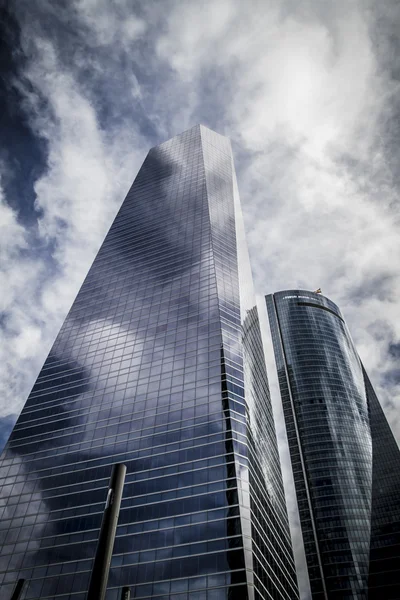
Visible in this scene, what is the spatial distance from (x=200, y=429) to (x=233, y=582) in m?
22.8

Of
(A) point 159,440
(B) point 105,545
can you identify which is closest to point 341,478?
A: (A) point 159,440

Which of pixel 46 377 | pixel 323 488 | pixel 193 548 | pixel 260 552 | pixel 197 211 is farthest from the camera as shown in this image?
pixel 323 488

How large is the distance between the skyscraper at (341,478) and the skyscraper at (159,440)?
Result: 57.6 meters

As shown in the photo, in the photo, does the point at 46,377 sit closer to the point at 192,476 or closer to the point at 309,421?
the point at 192,476

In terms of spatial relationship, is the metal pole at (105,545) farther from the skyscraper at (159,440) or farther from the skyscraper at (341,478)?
the skyscraper at (341,478)

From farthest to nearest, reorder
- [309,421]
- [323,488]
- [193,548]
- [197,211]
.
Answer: [309,421]
[323,488]
[197,211]
[193,548]

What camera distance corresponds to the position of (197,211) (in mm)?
127938

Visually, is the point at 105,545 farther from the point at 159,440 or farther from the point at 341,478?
the point at 341,478

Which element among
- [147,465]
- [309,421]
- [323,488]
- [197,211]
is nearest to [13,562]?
[147,465]

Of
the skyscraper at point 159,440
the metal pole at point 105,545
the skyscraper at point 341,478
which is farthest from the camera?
the skyscraper at point 341,478

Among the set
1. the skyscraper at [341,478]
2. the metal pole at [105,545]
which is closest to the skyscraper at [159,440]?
the metal pole at [105,545]

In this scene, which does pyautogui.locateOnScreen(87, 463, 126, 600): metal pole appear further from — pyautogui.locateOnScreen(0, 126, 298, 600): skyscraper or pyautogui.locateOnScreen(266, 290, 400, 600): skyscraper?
pyautogui.locateOnScreen(266, 290, 400, 600): skyscraper

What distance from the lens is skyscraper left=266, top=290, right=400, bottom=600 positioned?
137 m

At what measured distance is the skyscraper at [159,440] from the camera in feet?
190
